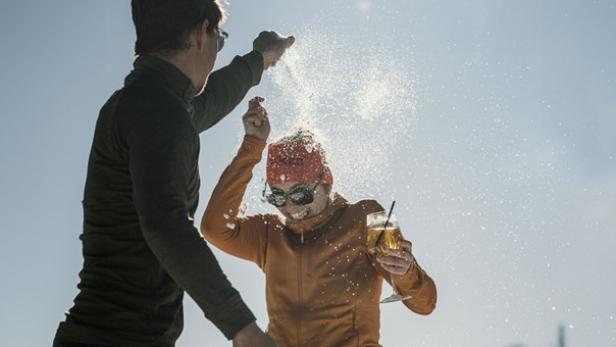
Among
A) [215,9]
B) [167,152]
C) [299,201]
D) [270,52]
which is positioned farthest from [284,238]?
[167,152]

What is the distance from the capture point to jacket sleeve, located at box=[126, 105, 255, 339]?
96.4 inches

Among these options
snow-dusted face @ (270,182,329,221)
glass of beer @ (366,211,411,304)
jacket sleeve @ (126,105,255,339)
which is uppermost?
snow-dusted face @ (270,182,329,221)

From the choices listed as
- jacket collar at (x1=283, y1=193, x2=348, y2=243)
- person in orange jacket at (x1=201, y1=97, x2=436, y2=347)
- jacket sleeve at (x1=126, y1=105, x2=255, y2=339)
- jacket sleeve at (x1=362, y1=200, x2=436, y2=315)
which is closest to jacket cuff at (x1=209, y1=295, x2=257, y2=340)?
jacket sleeve at (x1=126, y1=105, x2=255, y2=339)

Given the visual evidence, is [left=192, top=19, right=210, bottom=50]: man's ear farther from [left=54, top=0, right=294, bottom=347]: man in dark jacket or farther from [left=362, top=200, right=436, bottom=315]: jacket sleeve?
[left=362, top=200, right=436, bottom=315]: jacket sleeve

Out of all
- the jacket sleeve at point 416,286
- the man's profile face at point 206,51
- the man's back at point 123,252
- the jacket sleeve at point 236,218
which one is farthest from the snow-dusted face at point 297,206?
the man's back at point 123,252

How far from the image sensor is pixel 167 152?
258 cm

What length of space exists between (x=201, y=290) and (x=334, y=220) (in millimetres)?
3166

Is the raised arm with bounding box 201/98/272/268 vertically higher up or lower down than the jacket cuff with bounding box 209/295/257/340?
higher up

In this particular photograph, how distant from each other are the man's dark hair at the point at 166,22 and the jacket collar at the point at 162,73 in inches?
2.2

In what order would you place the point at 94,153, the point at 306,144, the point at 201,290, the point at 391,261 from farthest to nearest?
the point at 306,144
the point at 391,261
the point at 94,153
the point at 201,290

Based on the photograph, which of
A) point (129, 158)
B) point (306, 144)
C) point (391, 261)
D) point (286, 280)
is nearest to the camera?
point (129, 158)

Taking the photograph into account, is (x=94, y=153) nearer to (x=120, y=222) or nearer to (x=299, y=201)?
(x=120, y=222)

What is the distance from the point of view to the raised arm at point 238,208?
5609mm

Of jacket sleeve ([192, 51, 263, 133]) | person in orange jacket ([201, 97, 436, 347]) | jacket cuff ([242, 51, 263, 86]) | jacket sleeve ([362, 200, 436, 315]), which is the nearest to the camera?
jacket sleeve ([192, 51, 263, 133])
